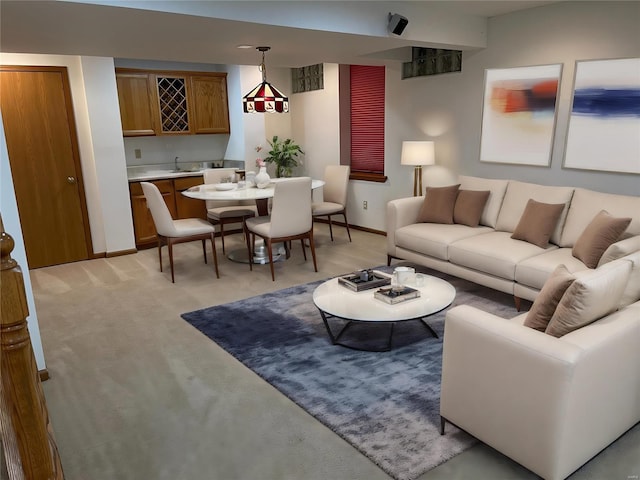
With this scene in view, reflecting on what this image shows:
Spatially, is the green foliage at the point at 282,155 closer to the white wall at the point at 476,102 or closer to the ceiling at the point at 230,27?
the white wall at the point at 476,102

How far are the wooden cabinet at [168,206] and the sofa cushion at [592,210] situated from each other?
4230 mm

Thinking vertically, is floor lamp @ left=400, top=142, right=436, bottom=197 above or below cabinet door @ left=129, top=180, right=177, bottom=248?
above

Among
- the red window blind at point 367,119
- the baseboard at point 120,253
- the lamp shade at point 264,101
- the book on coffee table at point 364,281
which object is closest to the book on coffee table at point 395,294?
the book on coffee table at point 364,281

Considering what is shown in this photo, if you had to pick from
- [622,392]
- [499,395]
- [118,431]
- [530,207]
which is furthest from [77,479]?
[530,207]

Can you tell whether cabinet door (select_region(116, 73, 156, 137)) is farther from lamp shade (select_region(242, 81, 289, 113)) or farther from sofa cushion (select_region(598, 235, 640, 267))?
sofa cushion (select_region(598, 235, 640, 267))

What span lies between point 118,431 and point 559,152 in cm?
400

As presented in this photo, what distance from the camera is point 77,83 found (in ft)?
16.6

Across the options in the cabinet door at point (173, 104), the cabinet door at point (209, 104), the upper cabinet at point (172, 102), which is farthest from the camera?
the cabinet door at point (209, 104)

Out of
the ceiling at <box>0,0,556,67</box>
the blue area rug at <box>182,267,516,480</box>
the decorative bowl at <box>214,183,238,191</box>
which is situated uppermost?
the ceiling at <box>0,0,556,67</box>

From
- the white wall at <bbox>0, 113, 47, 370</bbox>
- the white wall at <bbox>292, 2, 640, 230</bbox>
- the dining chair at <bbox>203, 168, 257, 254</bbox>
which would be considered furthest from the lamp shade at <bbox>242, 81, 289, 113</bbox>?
the white wall at <bbox>0, 113, 47, 370</bbox>

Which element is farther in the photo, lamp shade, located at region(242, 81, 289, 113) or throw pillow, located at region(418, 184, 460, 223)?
throw pillow, located at region(418, 184, 460, 223)

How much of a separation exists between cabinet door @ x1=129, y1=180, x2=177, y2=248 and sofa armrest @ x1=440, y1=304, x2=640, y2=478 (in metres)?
4.53

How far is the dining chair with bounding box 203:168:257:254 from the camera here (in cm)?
546

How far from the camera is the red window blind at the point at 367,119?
20.2 feet
